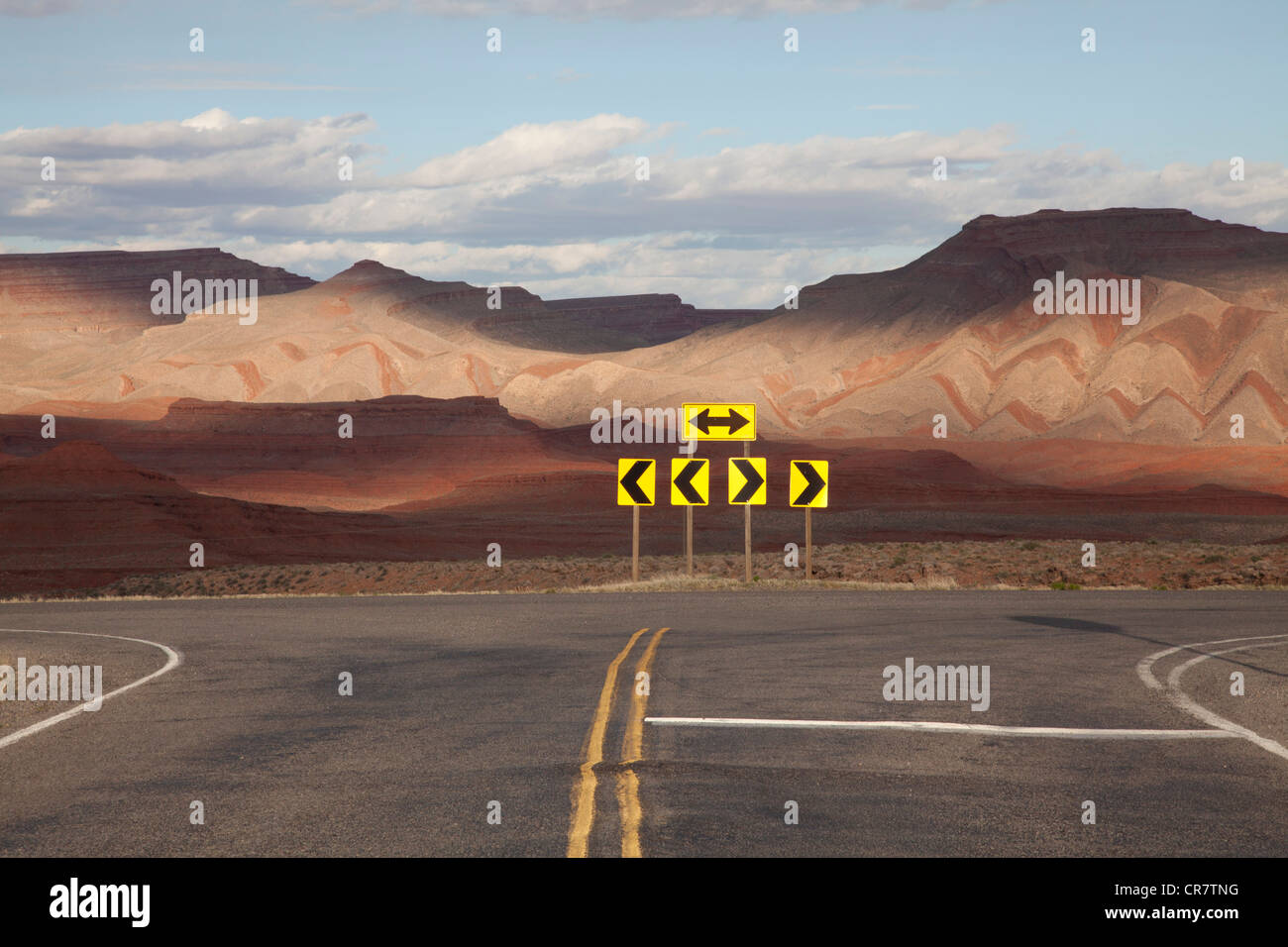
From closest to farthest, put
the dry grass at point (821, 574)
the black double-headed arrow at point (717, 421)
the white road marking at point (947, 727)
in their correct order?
1. the white road marking at point (947, 727)
2. the black double-headed arrow at point (717, 421)
3. the dry grass at point (821, 574)

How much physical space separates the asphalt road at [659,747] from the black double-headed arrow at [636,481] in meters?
9.29

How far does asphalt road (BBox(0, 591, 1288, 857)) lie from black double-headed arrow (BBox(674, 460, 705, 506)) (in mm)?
8630

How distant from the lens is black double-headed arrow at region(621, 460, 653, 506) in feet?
86.8

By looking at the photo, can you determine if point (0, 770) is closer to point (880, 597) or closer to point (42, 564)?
point (880, 597)

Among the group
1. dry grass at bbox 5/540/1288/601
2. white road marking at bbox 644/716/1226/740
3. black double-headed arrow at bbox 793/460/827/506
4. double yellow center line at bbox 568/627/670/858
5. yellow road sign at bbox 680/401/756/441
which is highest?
yellow road sign at bbox 680/401/756/441

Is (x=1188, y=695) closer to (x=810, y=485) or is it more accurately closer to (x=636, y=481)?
(x=810, y=485)

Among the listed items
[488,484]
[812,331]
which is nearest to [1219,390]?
[812,331]

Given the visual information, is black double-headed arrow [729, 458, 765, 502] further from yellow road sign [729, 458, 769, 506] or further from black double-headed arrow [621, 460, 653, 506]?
black double-headed arrow [621, 460, 653, 506]

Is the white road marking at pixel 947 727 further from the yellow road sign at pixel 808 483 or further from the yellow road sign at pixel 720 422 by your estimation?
the yellow road sign at pixel 808 483

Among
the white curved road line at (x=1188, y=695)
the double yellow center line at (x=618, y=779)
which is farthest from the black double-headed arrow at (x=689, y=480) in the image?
the double yellow center line at (x=618, y=779)

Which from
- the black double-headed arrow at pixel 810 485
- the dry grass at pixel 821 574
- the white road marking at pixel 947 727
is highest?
the black double-headed arrow at pixel 810 485

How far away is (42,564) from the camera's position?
44906 millimetres

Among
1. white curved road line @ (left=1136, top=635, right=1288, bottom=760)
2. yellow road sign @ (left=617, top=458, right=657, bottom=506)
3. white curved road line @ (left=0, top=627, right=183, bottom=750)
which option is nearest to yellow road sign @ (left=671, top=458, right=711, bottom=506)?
yellow road sign @ (left=617, top=458, right=657, bottom=506)

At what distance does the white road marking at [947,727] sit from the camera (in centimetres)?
970
